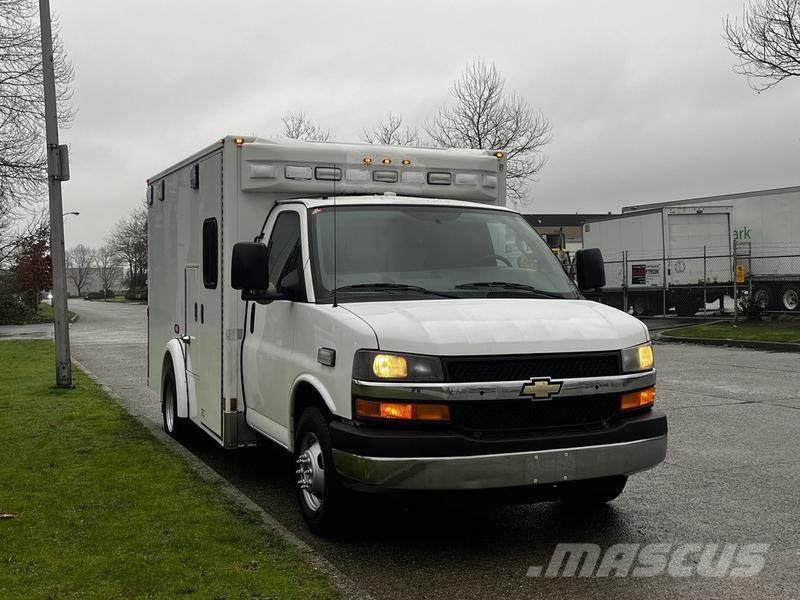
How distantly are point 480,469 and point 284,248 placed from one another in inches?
94.9

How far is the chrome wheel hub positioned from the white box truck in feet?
0.06

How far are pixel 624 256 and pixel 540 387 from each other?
86.8 feet

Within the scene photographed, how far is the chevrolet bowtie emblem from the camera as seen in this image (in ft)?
16.0

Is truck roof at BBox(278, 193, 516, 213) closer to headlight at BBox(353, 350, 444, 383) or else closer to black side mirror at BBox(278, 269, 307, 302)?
black side mirror at BBox(278, 269, 307, 302)

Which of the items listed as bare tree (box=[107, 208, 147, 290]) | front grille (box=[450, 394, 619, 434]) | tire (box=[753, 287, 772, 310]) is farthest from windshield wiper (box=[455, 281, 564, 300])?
bare tree (box=[107, 208, 147, 290])

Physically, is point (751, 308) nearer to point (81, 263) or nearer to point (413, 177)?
point (413, 177)

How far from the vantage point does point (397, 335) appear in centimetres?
487

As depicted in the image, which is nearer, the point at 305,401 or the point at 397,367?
the point at 397,367

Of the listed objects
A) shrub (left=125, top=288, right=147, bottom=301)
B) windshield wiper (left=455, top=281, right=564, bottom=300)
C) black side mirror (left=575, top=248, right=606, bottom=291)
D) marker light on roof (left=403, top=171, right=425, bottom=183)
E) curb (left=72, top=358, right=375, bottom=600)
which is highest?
marker light on roof (left=403, top=171, right=425, bottom=183)

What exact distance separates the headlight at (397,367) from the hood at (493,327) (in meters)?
0.04

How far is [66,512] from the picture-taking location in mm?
5977

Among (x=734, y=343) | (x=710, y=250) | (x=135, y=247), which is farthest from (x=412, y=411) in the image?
(x=135, y=247)

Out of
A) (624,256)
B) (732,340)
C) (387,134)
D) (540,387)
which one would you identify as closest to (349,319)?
(540,387)

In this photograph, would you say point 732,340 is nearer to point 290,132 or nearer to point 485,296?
point 485,296
